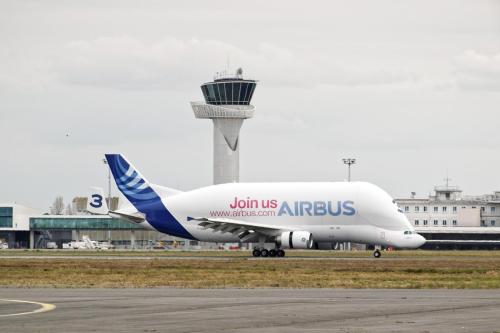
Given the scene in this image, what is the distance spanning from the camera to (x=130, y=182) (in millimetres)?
91812

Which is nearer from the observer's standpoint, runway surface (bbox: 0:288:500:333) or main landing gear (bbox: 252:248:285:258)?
runway surface (bbox: 0:288:500:333)

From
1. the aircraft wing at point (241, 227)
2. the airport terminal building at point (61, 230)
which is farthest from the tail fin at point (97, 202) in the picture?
the airport terminal building at point (61, 230)

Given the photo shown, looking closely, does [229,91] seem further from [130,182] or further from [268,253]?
[268,253]

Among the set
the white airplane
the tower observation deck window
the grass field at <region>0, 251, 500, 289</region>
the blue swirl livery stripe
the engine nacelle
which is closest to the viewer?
the grass field at <region>0, 251, 500, 289</region>

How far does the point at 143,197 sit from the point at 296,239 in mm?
15330

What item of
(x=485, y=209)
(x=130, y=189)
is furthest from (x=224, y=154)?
(x=130, y=189)

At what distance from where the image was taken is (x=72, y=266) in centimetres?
6275

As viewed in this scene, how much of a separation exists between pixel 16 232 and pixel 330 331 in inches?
5734

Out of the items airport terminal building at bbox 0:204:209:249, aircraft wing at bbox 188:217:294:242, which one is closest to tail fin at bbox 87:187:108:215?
aircraft wing at bbox 188:217:294:242

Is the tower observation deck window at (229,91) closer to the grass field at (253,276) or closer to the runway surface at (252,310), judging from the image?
the grass field at (253,276)

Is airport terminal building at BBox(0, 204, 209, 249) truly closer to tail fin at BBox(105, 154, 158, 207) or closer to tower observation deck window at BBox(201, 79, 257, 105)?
tower observation deck window at BBox(201, 79, 257, 105)

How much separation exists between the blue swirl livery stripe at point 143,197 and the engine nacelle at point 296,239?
9.78 m

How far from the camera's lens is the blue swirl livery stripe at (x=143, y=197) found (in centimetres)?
8956

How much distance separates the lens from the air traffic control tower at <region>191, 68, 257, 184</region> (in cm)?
17475
